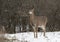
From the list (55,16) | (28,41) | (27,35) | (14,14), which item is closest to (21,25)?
(14,14)

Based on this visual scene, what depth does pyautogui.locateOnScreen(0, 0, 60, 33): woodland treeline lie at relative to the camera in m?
18.2

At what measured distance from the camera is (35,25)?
1216 centimetres

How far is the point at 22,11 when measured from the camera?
1831cm

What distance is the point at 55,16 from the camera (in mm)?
18906

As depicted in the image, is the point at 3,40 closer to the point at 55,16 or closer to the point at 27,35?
the point at 27,35

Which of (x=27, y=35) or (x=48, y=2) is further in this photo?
(x=48, y=2)

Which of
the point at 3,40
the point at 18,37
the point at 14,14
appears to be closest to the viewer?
the point at 3,40

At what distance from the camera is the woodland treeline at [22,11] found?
18.2 m

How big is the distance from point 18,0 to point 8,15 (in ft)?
4.25

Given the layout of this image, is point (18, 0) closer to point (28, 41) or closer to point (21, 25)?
point (21, 25)

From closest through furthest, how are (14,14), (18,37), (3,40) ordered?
(3,40)
(18,37)
(14,14)

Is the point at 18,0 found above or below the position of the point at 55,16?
above

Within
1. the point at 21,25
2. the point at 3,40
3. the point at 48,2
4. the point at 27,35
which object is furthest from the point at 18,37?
the point at 48,2

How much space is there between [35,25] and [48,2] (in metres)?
7.10
